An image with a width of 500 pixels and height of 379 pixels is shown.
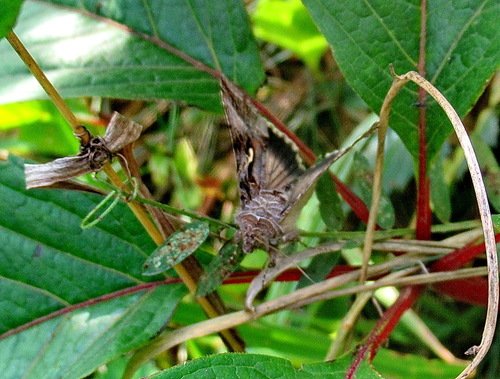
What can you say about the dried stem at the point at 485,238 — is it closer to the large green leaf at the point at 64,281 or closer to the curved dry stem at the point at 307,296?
the curved dry stem at the point at 307,296

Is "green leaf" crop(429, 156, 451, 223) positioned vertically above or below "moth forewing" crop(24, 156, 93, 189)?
below

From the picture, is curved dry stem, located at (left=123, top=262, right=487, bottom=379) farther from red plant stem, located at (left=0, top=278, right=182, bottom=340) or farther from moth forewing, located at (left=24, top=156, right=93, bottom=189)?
moth forewing, located at (left=24, top=156, right=93, bottom=189)

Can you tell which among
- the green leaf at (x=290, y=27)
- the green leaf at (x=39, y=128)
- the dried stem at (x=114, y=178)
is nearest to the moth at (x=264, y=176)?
the dried stem at (x=114, y=178)

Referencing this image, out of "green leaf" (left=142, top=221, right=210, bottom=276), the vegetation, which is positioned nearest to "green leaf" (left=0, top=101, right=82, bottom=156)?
the vegetation

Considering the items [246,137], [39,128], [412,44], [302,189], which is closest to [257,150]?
[246,137]

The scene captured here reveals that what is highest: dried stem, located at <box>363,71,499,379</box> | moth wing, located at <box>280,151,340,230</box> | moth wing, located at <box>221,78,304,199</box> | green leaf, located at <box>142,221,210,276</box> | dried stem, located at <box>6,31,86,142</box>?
dried stem, located at <box>6,31,86,142</box>

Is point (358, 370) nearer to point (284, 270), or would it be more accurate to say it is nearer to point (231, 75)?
point (284, 270)

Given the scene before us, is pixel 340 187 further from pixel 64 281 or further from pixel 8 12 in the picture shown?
pixel 8 12
